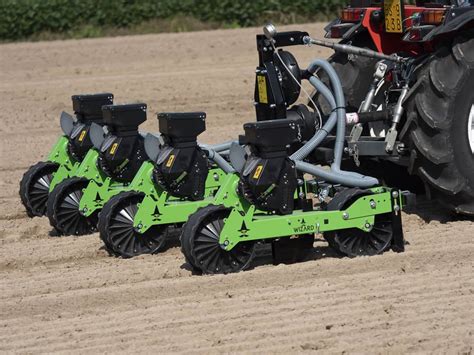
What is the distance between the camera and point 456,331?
17.4ft

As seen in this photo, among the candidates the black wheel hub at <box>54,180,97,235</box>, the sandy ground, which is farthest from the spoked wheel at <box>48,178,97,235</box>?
the sandy ground

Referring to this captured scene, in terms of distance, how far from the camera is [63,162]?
8398 mm

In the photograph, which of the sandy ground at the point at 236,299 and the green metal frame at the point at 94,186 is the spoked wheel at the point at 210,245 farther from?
the green metal frame at the point at 94,186

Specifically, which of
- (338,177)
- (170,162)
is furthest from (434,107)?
(170,162)

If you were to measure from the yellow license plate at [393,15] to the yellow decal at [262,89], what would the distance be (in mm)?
1238

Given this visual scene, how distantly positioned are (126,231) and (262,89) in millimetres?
1308

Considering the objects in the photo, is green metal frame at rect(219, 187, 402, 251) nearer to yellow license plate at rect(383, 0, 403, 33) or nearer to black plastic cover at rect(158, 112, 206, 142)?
black plastic cover at rect(158, 112, 206, 142)

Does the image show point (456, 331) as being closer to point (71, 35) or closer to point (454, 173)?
point (454, 173)

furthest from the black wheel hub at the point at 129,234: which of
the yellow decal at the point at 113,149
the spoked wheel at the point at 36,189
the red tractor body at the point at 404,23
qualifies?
the red tractor body at the point at 404,23

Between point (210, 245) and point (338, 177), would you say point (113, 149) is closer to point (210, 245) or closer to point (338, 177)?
point (210, 245)

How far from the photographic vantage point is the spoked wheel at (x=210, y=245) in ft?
21.2

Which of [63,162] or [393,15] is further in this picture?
[63,162]

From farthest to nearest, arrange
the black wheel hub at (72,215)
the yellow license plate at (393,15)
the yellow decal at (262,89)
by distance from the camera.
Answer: the yellow license plate at (393,15) → the black wheel hub at (72,215) → the yellow decal at (262,89)

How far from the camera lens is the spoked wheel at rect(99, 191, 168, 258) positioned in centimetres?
709
